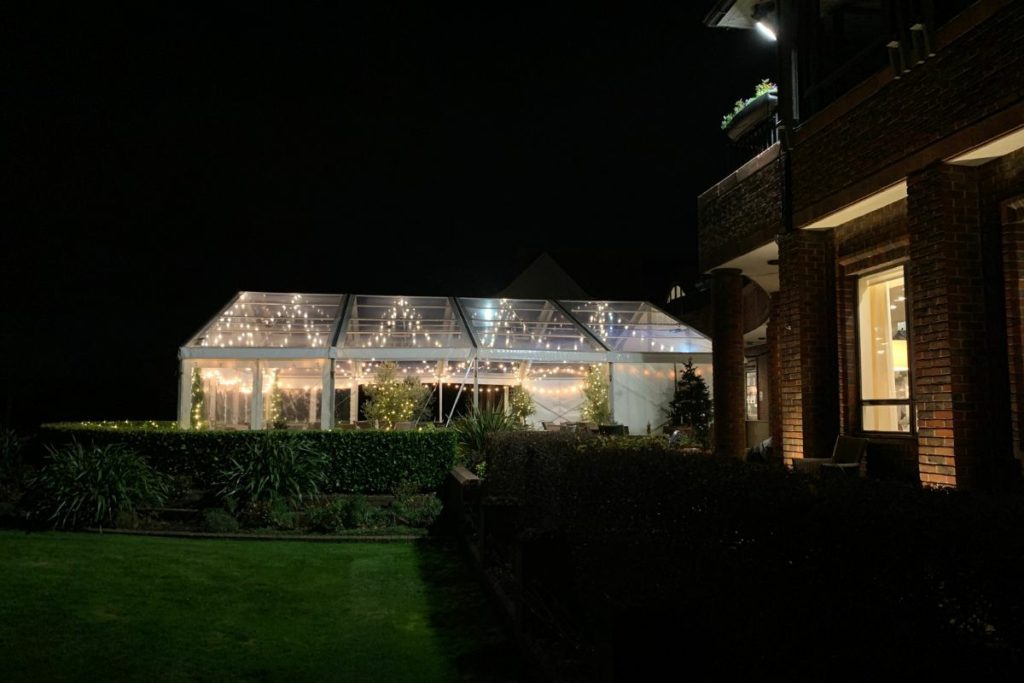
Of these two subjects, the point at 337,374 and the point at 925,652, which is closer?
the point at 925,652

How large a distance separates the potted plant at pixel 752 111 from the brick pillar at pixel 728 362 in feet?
6.23

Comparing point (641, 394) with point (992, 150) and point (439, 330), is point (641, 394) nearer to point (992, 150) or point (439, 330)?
point (439, 330)

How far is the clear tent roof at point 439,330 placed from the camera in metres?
17.8

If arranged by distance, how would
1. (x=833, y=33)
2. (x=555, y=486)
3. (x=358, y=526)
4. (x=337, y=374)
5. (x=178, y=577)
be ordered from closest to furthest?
(x=555, y=486), (x=178, y=577), (x=833, y=33), (x=358, y=526), (x=337, y=374)

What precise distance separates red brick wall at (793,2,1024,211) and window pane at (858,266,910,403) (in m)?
1.14

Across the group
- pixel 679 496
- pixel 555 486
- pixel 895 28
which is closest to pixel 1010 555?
pixel 679 496

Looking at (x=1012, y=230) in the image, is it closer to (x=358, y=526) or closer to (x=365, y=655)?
(x=365, y=655)

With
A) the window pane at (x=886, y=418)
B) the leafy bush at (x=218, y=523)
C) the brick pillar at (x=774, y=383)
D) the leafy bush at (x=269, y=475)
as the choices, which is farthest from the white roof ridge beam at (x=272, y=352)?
the window pane at (x=886, y=418)

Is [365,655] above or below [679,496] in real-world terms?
below

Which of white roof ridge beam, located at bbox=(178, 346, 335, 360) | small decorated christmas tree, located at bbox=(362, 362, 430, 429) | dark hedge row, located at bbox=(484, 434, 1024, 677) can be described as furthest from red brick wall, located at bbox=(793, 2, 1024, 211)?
white roof ridge beam, located at bbox=(178, 346, 335, 360)

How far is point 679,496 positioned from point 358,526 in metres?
7.63

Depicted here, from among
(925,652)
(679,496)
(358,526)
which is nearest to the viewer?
(925,652)

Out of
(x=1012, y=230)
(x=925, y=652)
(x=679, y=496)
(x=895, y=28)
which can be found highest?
(x=895, y=28)

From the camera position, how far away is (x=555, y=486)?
579cm
